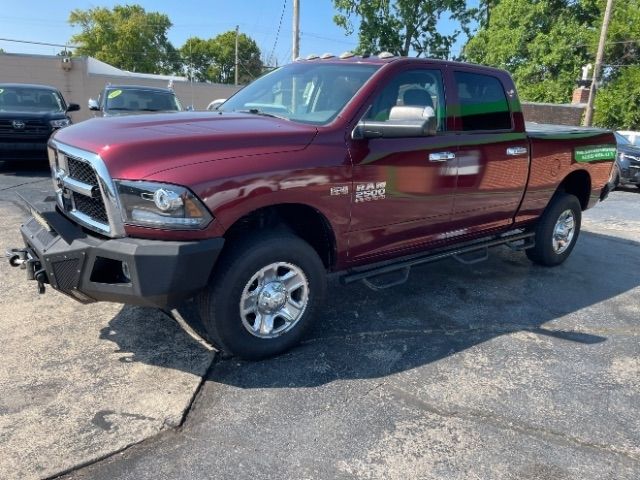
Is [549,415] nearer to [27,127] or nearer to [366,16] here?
[27,127]

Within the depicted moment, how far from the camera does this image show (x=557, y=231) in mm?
5812

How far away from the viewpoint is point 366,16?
99.8 feet

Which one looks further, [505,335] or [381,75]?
[505,335]

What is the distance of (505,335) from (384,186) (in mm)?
1500

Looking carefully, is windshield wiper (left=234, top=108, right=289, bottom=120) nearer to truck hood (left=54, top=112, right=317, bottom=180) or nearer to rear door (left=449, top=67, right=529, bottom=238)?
truck hood (left=54, top=112, right=317, bottom=180)

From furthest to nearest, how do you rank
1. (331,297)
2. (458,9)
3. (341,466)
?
(458,9)
(331,297)
(341,466)

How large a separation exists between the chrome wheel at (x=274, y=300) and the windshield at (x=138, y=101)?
8431 millimetres

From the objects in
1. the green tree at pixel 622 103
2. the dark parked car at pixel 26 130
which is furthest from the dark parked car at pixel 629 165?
the dark parked car at pixel 26 130

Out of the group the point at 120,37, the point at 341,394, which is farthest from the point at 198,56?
the point at 341,394

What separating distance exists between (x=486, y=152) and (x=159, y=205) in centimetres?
286

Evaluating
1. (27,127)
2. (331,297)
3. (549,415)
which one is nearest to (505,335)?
(549,415)

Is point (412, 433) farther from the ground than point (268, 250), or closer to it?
closer to it

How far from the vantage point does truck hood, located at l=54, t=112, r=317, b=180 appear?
283cm

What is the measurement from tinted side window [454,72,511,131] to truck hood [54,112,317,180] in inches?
63.9
